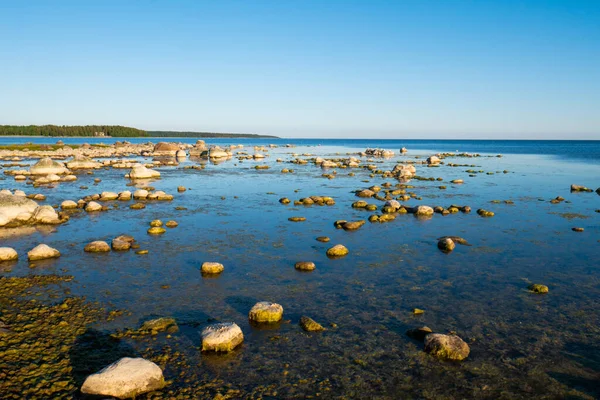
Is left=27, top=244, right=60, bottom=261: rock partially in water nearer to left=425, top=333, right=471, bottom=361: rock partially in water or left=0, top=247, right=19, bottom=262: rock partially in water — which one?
left=0, top=247, right=19, bottom=262: rock partially in water

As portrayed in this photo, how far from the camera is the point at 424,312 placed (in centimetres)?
1399

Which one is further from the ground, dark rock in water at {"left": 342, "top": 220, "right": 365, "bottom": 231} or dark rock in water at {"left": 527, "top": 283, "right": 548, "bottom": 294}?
dark rock in water at {"left": 342, "top": 220, "right": 365, "bottom": 231}

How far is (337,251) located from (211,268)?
6.37m

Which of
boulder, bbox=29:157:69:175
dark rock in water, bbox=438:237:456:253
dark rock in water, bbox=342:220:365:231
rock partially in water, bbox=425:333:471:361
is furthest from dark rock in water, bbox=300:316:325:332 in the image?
boulder, bbox=29:157:69:175

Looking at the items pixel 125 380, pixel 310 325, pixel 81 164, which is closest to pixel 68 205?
pixel 310 325

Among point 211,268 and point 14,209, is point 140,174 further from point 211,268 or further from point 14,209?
point 211,268

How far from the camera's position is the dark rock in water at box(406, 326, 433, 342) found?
39.9 feet

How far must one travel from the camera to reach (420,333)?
1217 centimetres

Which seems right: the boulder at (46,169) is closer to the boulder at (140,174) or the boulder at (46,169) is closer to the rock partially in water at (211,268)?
the boulder at (140,174)

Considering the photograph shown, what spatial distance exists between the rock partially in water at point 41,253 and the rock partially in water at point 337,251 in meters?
12.9

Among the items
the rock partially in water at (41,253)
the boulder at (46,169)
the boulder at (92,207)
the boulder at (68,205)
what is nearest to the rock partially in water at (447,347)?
the rock partially in water at (41,253)

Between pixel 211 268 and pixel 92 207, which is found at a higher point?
pixel 92 207

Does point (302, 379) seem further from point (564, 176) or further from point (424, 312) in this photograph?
point (564, 176)

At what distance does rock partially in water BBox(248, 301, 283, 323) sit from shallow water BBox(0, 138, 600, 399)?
1.16 feet
